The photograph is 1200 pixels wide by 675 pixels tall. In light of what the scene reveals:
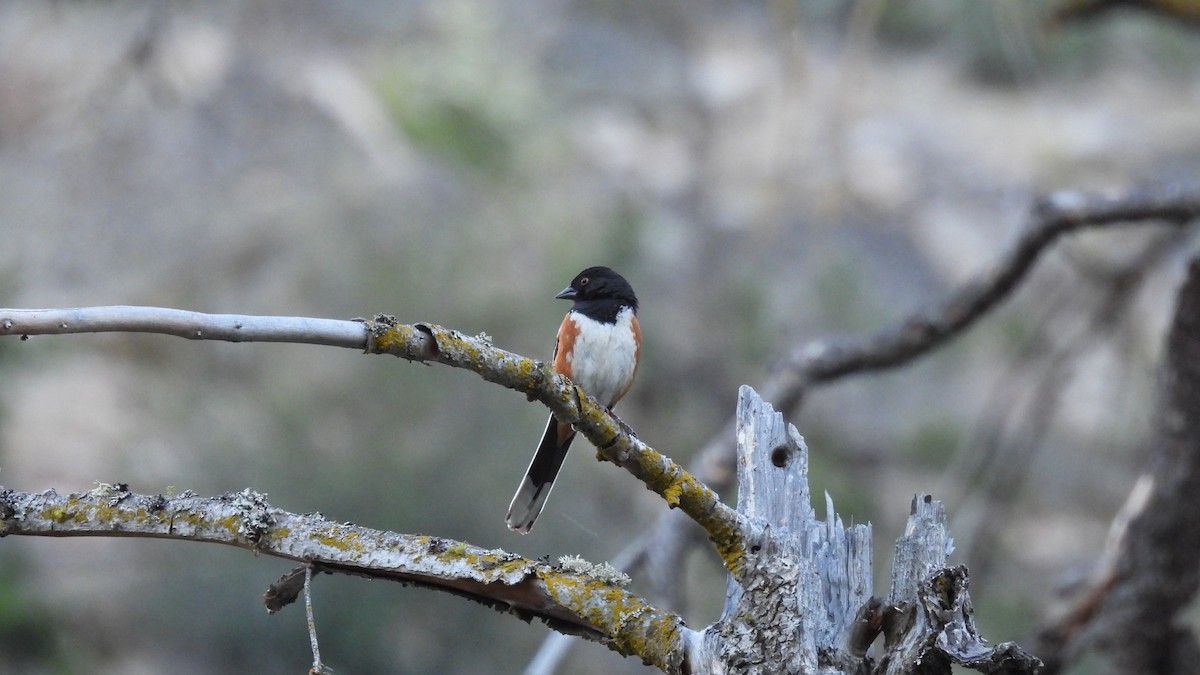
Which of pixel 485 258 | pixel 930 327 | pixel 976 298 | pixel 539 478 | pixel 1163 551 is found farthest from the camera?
pixel 485 258

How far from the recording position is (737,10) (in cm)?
2278

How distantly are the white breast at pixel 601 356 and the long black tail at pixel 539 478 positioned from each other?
0.26 metres

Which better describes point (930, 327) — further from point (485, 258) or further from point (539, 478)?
point (485, 258)

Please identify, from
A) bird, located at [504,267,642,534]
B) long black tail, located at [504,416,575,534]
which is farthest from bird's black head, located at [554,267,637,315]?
long black tail, located at [504,416,575,534]

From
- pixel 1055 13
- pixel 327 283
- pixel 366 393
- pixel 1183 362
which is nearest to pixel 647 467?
pixel 1183 362

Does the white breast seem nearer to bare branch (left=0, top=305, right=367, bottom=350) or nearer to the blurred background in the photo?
bare branch (left=0, top=305, right=367, bottom=350)

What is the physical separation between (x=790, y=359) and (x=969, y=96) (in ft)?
58.0

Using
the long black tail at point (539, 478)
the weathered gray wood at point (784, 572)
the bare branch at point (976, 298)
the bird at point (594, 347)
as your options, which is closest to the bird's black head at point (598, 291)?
the bird at point (594, 347)

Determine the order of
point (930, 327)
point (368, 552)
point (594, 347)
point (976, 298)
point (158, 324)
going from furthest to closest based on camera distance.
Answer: point (930, 327), point (976, 298), point (594, 347), point (368, 552), point (158, 324)

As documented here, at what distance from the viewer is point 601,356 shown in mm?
4426

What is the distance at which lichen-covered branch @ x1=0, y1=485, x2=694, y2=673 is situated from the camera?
2.37 meters

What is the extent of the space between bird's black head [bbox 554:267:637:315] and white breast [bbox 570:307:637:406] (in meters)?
0.10

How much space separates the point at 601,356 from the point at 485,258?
42.2 ft

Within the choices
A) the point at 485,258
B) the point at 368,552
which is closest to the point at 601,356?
the point at 368,552
